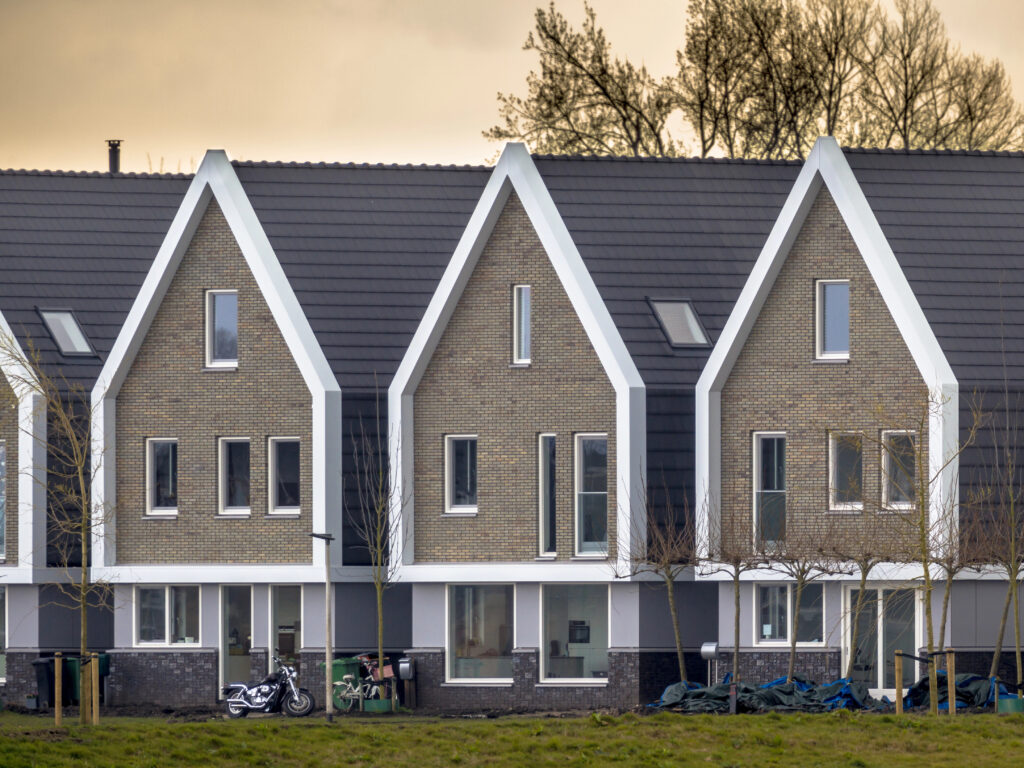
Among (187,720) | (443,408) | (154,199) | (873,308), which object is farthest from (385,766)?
(154,199)

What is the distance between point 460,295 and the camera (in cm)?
3841

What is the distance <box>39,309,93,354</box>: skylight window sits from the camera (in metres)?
39.3

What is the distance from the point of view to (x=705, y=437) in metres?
37.4

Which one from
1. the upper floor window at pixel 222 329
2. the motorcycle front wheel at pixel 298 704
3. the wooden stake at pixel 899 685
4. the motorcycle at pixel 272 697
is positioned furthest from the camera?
the upper floor window at pixel 222 329

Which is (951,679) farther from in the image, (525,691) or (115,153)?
(115,153)

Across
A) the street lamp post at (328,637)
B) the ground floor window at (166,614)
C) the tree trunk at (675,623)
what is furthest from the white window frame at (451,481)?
the ground floor window at (166,614)

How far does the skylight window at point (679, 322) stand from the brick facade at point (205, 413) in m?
7.01

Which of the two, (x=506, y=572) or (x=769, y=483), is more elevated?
(x=769, y=483)

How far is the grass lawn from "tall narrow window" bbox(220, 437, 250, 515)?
8.73m

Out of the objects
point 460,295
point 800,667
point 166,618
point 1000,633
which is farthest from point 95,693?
point 1000,633

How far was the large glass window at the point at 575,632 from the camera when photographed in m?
37.8

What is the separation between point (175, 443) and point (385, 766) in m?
13.7

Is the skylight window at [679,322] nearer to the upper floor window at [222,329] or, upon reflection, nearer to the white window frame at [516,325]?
the white window frame at [516,325]

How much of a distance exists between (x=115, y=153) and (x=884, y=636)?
2217 centimetres
